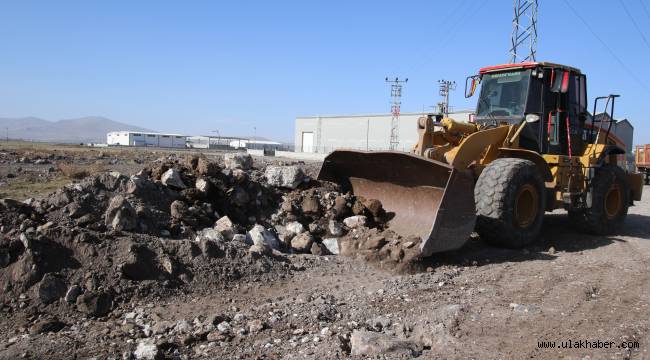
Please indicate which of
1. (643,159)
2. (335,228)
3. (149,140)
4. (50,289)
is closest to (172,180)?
(335,228)

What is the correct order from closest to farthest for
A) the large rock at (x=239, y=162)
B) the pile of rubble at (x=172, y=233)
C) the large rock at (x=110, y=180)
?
the pile of rubble at (x=172, y=233), the large rock at (x=110, y=180), the large rock at (x=239, y=162)

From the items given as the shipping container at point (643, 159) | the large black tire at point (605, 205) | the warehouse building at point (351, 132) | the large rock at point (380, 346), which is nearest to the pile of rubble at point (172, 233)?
the large rock at point (380, 346)

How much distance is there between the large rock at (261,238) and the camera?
6164mm

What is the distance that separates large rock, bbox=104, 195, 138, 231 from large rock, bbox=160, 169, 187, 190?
1.29 meters

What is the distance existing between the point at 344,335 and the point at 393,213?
3524mm

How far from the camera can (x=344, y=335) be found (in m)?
3.97

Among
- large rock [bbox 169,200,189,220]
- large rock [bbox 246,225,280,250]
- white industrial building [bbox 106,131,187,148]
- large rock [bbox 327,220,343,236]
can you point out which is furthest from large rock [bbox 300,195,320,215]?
white industrial building [bbox 106,131,187,148]

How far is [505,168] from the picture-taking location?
6.56 m

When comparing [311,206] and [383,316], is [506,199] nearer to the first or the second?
[311,206]

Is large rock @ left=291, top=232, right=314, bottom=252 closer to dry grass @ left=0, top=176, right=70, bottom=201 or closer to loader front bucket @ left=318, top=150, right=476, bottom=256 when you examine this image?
loader front bucket @ left=318, top=150, right=476, bottom=256

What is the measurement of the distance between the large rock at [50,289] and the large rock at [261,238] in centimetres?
218

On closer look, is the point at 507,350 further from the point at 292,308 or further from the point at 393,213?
the point at 393,213

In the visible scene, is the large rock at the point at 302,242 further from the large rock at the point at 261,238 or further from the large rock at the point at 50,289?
the large rock at the point at 50,289

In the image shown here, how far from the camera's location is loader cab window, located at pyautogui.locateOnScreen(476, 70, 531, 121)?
7809mm
